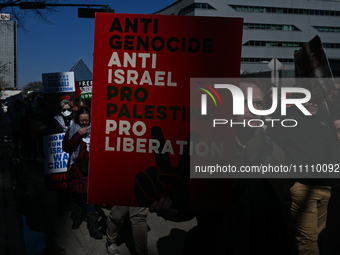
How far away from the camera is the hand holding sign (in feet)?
6.17

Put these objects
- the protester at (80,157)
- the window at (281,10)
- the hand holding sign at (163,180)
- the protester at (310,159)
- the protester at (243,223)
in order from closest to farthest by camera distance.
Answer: the protester at (243,223) < the hand holding sign at (163,180) < the protester at (310,159) < the protester at (80,157) < the window at (281,10)

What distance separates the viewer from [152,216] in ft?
18.0

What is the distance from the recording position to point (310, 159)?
349cm

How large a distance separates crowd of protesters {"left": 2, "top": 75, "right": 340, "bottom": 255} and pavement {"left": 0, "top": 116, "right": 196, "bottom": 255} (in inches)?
10.3

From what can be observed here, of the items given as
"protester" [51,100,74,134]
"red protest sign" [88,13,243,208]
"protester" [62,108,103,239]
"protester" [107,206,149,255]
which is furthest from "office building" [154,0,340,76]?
"red protest sign" [88,13,243,208]

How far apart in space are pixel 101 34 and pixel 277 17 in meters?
68.8

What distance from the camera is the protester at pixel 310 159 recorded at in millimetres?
3477

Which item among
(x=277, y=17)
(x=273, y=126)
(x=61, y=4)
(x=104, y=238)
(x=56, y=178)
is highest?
(x=277, y=17)

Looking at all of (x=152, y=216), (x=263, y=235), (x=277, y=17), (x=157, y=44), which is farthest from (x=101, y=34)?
(x=277, y=17)

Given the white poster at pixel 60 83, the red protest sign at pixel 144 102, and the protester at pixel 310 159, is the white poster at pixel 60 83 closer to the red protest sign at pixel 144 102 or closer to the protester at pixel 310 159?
the protester at pixel 310 159

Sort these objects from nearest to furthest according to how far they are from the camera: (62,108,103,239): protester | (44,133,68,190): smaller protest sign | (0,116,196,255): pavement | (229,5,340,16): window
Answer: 1. (0,116,196,255): pavement
2. (62,108,103,239): protester
3. (44,133,68,190): smaller protest sign
4. (229,5,340,16): window

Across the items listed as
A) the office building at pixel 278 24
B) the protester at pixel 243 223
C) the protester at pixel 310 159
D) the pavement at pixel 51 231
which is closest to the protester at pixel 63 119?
the pavement at pixel 51 231

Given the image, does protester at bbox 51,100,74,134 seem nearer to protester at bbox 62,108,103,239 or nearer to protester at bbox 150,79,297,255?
protester at bbox 62,108,103,239

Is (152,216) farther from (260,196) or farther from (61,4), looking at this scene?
(61,4)
